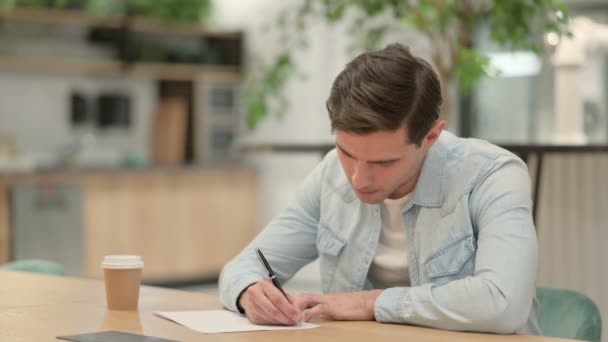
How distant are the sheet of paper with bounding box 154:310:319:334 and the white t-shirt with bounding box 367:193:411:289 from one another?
35 centimetres

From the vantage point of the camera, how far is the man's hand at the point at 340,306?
195cm

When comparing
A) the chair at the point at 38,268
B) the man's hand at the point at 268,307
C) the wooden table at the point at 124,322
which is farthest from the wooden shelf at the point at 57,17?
the man's hand at the point at 268,307

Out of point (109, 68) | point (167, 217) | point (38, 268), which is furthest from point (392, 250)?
point (109, 68)

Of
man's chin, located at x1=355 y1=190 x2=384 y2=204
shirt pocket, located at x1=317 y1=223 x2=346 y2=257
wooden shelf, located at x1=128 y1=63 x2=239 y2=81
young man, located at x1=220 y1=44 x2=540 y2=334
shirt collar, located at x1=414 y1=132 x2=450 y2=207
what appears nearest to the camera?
young man, located at x1=220 y1=44 x2=540 y2=334

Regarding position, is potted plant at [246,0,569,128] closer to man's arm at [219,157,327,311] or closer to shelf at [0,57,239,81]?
man's arm at [219,157,327,311]

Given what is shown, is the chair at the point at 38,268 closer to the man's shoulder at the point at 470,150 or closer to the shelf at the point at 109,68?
the man's shoulder at the point at 470,150

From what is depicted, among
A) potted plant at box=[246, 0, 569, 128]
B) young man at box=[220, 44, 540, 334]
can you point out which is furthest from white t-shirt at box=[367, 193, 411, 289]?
potted plant at box=[246, 0, 569, 128]

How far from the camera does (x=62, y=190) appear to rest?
6.97 metres

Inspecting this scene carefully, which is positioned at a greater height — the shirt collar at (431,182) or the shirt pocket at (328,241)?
the shirt collar at (431,182)

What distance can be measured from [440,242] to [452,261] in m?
0.05

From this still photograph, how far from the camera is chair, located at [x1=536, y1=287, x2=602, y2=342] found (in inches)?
79.5

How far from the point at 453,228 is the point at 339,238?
11.9 inches

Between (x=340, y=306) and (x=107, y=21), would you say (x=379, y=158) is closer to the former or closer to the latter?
(x=340, y=306)

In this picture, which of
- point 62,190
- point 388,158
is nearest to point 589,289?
point 388,158
